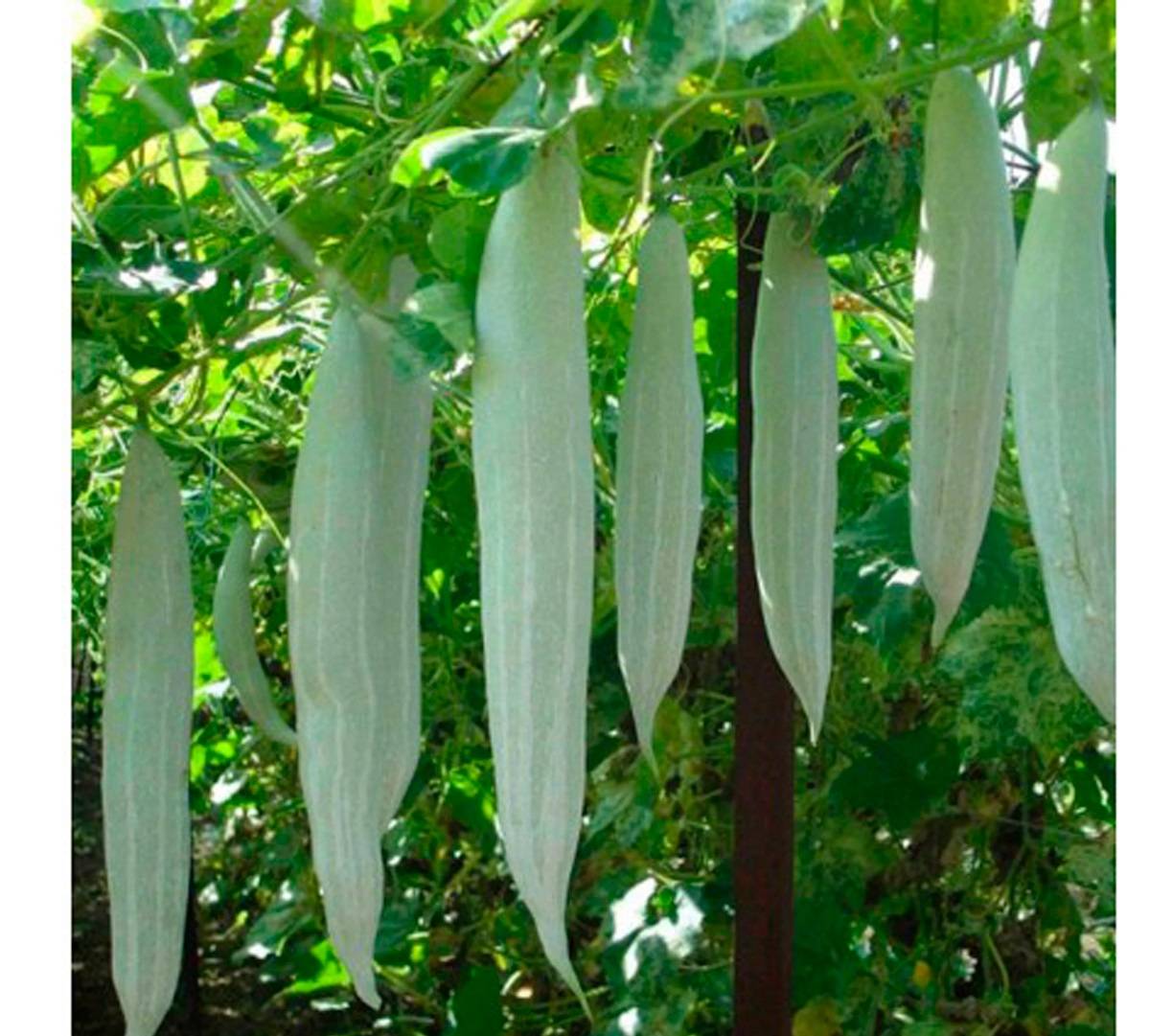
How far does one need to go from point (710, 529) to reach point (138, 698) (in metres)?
1.52

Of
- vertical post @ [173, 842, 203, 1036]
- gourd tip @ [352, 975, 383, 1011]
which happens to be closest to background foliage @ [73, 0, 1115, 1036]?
vertical post @ [173, 842, 203, 1036]

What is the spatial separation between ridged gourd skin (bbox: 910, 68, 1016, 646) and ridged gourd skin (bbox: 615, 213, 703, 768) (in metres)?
0.13

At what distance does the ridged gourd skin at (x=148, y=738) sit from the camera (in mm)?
967

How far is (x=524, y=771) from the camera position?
0.78 m

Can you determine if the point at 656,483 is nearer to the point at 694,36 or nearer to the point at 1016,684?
the point at 694,36

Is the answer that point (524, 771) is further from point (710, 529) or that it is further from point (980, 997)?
point (980, 997)

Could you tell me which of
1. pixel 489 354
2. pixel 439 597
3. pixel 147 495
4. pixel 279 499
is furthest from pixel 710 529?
pixel 489 354

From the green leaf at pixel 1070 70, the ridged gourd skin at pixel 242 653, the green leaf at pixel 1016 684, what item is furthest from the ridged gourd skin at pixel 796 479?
the green leaf at pixel 1016 684

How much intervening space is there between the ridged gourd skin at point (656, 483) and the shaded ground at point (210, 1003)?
2660 millimetres

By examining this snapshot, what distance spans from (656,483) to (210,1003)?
3.26 metres

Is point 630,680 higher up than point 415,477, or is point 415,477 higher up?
point 415,477

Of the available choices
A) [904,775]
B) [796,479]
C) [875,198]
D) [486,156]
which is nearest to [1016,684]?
[904,775]

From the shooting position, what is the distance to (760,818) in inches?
52.1

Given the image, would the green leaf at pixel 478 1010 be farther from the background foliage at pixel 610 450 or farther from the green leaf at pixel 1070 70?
the green leaf at pixel 1070 70
